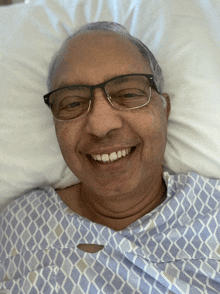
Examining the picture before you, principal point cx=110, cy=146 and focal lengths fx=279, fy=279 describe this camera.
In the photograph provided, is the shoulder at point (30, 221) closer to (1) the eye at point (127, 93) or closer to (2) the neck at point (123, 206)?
(2) the neck at point (123, 206)

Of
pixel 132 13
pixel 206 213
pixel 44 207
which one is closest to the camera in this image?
pixel 206 213

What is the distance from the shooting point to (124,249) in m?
1.09

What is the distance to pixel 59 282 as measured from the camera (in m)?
1.09

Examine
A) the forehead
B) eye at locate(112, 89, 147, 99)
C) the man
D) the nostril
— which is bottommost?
the nostril

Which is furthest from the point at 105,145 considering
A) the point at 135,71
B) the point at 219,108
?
the point at 219,108

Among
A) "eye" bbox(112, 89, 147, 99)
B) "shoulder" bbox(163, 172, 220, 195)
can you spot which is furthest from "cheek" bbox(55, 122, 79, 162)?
"shoulder" bbox(163, 172, 220, 195)

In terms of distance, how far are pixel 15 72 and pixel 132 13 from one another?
66cm

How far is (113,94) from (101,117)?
110 millimetres

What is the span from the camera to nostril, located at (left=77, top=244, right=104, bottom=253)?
1.17 m

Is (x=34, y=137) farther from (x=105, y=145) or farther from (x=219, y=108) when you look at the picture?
(x=219, y=108)

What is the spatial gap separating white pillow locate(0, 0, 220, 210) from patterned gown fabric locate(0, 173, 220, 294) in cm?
16

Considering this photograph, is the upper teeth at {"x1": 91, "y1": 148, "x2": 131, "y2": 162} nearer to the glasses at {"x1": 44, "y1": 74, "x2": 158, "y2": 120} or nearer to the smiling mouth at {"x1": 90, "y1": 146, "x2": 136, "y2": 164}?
the smiling mouth at {"x1": 90, "y1": 146, "x2": 136, "y2": 164}

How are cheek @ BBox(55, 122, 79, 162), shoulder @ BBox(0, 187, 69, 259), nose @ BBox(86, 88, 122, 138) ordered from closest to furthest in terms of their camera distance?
1. nose @ BBox(86, 88, 122, 138)
2. cheek @ BBox(55, 122, 79, 162)
3. shoulder @ BBox(0, 187, 69, 259)

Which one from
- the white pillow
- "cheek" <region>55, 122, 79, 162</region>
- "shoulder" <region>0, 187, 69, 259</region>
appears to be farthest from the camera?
the white pillow
